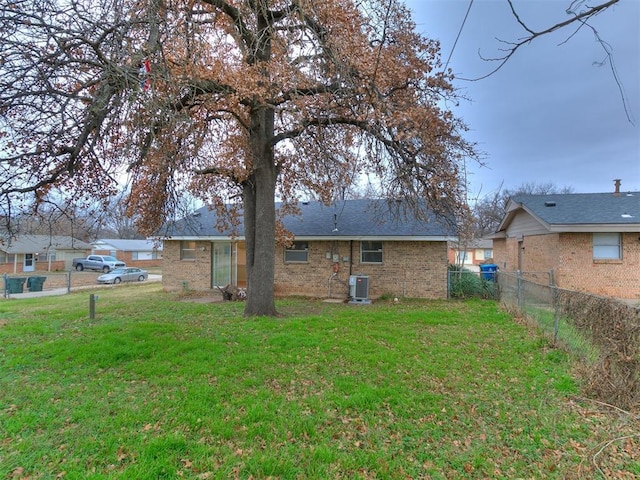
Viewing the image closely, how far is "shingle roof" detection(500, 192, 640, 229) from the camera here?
1299cm

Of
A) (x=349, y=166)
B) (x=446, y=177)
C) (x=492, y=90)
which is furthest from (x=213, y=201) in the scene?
(x=492, y=90)

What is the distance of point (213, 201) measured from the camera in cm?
1247

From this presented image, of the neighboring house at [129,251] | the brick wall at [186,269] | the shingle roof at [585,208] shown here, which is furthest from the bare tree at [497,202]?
the neighboring house at [129,251]

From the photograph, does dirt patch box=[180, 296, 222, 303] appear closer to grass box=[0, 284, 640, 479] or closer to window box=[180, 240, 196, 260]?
window box=[180, 240, 196, 260]

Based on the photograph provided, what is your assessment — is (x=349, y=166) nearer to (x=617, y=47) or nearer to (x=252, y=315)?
(x=252, y=315)

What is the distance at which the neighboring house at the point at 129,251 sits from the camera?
4275 cm

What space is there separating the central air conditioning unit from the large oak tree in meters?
3.86

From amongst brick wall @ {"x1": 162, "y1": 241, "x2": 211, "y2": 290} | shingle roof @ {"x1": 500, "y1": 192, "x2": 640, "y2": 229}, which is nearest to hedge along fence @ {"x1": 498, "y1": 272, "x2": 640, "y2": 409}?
shingle roof @ {"x1": 500, "y1": 192, "x2": 640, "y2": 229}

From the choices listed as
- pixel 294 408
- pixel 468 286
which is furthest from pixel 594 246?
pixel 294 408

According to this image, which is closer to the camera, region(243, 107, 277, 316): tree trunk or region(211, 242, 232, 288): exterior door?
region(243, 107, 277, 316): tree trunk

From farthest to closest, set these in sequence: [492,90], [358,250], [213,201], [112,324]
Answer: [358,250] → [213,201] → [112,324] → [492,90]

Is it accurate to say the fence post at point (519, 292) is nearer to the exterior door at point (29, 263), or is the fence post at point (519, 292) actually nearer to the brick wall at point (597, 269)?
the brick wall at point (597, 269)

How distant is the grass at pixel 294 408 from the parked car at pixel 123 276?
66.2 ft

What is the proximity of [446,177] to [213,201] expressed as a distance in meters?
8.13
